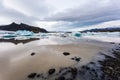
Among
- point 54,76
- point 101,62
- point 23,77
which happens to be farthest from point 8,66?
point 101,62

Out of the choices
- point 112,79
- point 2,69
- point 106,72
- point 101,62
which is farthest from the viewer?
point 101,62

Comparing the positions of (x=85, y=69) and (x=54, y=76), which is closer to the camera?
(x=54, y=76)

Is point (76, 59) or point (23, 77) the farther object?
point (76, 59)

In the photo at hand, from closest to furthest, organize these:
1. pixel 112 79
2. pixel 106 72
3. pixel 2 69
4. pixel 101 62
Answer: pixel 112 79 < pixel 106 72 < pixel 2 69 < pixel 101 62

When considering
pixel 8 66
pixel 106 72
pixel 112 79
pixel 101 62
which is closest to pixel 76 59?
pixel 101 62

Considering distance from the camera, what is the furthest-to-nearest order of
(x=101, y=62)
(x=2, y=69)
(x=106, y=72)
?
(x=101, y=62), (x=2, y=69), (x=106, y=72)

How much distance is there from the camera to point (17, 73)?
9422 mm

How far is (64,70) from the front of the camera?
945cm

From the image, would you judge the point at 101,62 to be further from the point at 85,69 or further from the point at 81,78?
the point at 81,78

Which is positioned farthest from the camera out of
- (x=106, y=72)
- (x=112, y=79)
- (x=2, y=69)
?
(x=2, y=69)

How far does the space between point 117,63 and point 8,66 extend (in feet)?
22.6

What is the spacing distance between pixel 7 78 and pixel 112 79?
17.1 ft

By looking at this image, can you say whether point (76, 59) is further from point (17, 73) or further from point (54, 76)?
point (17, 73)

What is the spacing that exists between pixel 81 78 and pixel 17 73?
11.4 feet
